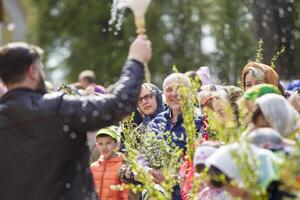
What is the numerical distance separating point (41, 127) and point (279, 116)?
1309 mm

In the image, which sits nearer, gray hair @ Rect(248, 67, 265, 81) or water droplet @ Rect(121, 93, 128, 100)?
water droplet @ Rect(121, 93, 128, 100)

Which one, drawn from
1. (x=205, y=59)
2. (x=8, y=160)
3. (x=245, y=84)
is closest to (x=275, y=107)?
(x=8, y=160)

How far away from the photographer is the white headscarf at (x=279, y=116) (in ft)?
20.8

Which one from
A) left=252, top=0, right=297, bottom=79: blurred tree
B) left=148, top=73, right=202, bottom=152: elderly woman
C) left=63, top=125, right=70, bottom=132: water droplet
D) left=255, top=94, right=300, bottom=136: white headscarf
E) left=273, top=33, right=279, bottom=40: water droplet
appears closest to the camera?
left=255, top=94, right=300, bottom=136: white headscarf

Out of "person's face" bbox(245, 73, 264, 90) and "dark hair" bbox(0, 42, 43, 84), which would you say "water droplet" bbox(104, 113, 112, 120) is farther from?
"person's face" bbox(245, 73, 264, 90)

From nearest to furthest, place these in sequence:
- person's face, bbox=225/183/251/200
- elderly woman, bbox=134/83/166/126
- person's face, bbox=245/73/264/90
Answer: person's face, bbox=225/183/251/200 → person's face, bbox=245/73/264/90 → elderly woman, bbox=134/83/166/126

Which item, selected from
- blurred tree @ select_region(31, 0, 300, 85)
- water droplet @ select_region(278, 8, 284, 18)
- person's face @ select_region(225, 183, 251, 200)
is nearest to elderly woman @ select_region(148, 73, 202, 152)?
person's face @ select_region(225, 183, 251, 200)

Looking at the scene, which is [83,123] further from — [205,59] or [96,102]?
[205,59]

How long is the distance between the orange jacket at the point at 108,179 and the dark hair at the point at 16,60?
3213 millimetres

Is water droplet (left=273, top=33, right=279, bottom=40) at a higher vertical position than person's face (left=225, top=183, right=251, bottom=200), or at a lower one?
higher

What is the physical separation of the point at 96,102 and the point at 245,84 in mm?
2750

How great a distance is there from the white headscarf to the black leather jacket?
709mm

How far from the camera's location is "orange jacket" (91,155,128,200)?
9.66 m

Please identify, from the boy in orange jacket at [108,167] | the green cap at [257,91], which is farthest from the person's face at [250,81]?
the green cap at [257,91]
